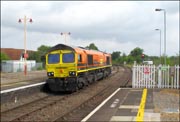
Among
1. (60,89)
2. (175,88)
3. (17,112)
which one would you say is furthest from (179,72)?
(17,112)

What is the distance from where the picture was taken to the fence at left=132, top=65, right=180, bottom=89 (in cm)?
2350

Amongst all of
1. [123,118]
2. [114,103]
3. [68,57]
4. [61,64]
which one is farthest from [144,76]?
[123,118]

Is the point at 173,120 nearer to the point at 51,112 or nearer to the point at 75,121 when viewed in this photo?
the point at 75,121

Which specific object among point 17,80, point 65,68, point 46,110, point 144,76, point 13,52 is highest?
point 13,52

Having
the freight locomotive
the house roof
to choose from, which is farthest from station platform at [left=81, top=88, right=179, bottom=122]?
the house roof

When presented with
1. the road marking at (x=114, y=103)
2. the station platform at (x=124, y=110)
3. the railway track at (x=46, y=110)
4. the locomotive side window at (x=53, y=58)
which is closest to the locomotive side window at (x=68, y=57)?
the locomotive side window at (x=53, y=58)

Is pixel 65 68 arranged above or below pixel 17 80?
above

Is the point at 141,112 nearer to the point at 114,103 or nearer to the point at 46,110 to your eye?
the point at 114,103

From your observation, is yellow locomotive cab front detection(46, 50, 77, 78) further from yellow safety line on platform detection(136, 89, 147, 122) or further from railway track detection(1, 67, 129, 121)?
yellow safety line on platform detection(136, 89, 147, 122)

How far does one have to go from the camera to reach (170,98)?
18406 millimetres

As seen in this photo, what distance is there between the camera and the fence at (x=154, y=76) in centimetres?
2350

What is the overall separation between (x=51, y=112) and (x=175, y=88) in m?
10.9

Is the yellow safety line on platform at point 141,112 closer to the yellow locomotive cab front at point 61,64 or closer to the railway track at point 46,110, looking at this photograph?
the railway track at point 46,110

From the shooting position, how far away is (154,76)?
2423 centimetres
